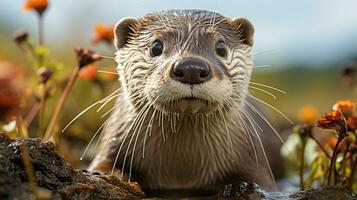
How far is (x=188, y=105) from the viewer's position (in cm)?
265

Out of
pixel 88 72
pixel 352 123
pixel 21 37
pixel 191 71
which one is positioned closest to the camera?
pixel 191 71

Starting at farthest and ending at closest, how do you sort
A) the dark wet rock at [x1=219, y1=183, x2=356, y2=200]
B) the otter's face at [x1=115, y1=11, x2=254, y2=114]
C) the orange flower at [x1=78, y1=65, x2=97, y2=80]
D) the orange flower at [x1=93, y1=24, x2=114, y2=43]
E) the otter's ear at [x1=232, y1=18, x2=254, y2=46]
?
the orange flower at [x1=78, y1=65, x2=97, y2=80] → the orange flower at [x1=93, y1=24, x2=114, y2=43] → the otter's ear at [x1=232, y1=18, x2=254, y2=46] → the otter's face at [x1=115, y1=11, x2=254, y2=114] → the dark wet rock at [x1=219, y1=183, x2=356, y2=200]

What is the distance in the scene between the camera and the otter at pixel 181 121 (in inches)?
119

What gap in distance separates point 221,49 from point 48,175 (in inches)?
45.1

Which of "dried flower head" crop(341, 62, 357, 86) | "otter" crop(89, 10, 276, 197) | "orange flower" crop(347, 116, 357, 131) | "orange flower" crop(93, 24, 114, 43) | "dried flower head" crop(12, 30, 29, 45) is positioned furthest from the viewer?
"orange flower" crop(93, 24, 114, 43)

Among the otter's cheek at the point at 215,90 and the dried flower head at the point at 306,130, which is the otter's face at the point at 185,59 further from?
the dried flower head at the point at 306,130

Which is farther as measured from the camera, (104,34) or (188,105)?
(104,34)

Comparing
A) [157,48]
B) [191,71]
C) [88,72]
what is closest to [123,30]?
[157,48]

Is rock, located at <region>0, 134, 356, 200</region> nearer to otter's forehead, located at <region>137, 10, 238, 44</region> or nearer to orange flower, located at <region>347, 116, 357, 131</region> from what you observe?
orange flower, located at <region>347, 116, 357, 131</region>

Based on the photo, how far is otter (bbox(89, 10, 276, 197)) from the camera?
3020mm

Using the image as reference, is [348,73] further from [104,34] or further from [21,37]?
[21,37]

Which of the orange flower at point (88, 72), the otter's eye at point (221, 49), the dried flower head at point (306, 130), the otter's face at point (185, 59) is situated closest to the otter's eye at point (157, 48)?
the otter's face at point (185, 59)

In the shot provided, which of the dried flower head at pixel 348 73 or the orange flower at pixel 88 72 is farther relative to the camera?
the orange flower at pixel 88 72

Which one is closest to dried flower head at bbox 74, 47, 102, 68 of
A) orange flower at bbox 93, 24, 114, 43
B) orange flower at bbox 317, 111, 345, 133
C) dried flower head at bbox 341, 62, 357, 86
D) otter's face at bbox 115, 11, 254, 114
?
otter's face at bbox 115, 11, 254, 114
